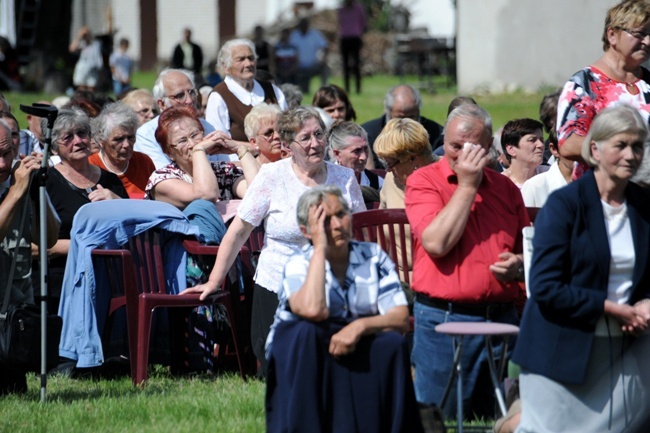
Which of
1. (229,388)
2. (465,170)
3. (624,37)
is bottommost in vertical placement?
(229,388)

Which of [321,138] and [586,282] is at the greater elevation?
[321,138]

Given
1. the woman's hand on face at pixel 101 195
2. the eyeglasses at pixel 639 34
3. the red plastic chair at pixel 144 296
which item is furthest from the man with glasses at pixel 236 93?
the eyeglasses at pixel 639 34

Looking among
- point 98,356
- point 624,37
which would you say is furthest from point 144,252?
point 624,37

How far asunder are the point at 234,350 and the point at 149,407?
1.39 meters

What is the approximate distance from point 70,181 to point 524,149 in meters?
3.12

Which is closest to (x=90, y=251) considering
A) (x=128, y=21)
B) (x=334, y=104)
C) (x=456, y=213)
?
(x=456, y=213)

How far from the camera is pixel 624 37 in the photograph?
6.02 m

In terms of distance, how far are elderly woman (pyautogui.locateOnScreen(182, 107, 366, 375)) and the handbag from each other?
3.10 ft

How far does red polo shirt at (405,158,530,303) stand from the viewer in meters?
5.78

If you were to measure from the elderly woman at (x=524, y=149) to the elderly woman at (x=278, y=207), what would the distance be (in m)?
1.60

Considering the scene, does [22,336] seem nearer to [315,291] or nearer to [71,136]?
[71,136]

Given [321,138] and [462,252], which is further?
[321,138]

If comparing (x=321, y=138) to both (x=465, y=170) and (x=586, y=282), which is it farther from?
(x=586, y=282)

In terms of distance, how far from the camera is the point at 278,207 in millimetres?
6816
